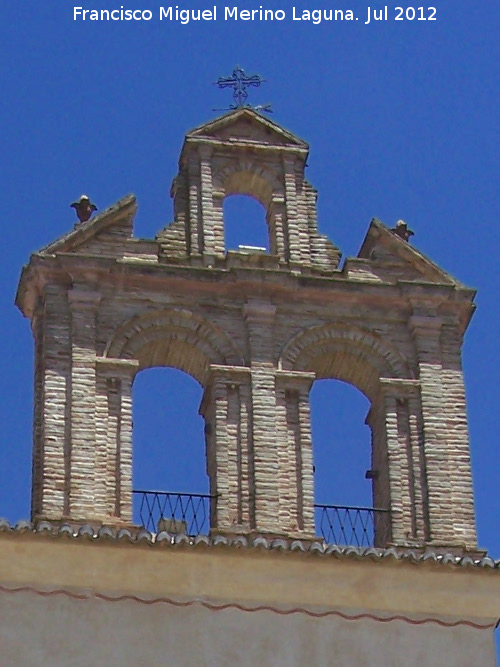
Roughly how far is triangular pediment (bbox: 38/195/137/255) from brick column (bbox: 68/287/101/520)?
50 centimetres

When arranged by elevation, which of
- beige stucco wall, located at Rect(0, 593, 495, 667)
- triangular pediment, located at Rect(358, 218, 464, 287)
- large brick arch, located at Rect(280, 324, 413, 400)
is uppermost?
triangular pediment, located at Rect(358, 218, 464, 287)

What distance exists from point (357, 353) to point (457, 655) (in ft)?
12.0

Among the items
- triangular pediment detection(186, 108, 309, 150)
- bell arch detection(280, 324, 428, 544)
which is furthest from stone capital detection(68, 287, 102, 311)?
triangular pediment detection(186, 108, 309, 150)

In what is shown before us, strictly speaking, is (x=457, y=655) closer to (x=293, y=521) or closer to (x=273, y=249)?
(x=293, y=521)

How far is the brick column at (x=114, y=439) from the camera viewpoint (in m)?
23.6

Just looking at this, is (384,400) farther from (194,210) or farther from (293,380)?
(194,210)

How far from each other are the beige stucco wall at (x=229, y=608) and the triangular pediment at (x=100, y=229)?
365 cm

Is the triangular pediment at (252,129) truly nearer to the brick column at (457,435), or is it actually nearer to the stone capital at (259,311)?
the stone capital at (259,311)

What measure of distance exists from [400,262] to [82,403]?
3.73 m

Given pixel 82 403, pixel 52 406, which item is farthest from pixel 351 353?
pixel 52 406

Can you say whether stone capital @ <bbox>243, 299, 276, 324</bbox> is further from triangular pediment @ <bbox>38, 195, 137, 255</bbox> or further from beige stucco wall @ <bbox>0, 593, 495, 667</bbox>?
beige stucco wall @ <bbox>0, 593, 495, 667</bbox>

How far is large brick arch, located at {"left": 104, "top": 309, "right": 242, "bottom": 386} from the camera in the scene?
24.8m

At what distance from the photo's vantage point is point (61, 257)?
2491cm

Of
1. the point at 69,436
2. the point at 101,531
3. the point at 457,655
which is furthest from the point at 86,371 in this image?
the point at 457,655
